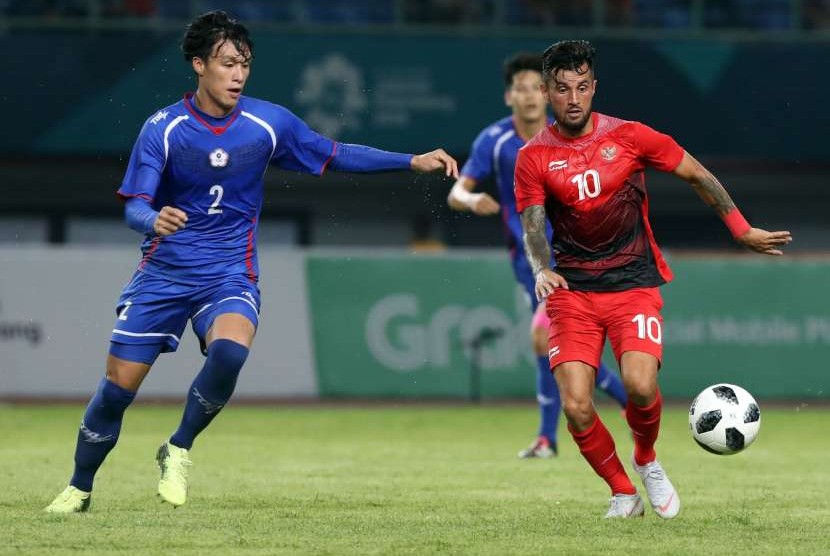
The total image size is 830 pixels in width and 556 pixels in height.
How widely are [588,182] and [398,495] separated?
214cm

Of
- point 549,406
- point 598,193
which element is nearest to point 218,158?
point 598,193

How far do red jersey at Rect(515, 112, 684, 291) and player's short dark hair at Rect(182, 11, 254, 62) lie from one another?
144cm

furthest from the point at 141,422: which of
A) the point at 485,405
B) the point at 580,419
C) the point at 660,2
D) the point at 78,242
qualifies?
the point at 660,2

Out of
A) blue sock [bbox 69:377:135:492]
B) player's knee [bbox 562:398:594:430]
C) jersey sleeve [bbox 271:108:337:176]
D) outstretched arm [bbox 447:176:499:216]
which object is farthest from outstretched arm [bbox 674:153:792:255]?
blue sock [bbox 69:377:135:492]

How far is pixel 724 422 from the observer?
776 centimetres

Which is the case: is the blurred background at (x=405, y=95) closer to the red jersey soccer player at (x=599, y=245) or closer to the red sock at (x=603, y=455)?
the red jersey soccer player at (x=599, y=245)

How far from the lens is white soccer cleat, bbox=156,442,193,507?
296 inches

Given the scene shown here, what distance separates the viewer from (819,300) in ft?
55.7

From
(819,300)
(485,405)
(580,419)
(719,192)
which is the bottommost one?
(485,405)

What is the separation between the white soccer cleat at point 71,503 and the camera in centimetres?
757

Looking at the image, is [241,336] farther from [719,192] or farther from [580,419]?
[719,192]

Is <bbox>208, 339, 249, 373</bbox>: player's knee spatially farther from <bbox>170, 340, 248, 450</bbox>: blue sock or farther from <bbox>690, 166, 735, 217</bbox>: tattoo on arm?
<bbox>690, 166, 735, 217</bbox>: tattoo on arm

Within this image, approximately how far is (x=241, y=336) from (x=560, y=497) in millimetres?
2111

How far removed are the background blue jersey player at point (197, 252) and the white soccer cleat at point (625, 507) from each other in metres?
1.72
